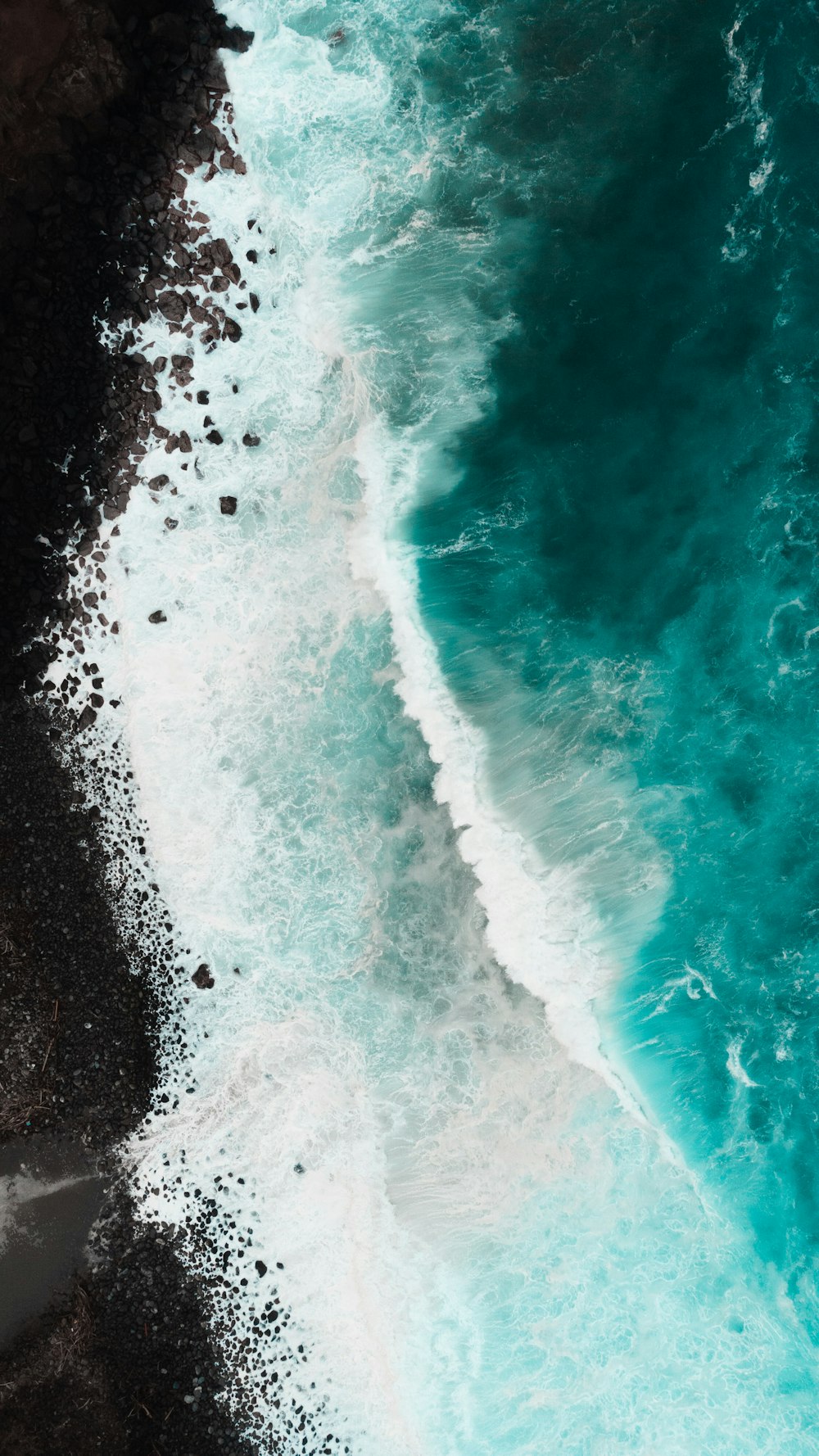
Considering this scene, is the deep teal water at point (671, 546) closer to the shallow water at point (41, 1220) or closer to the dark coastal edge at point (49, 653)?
the dark coastal edge at point (49, 653)

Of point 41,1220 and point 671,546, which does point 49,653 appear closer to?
point 41,1220

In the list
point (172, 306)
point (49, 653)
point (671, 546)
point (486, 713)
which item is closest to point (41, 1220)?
point (49, 653)

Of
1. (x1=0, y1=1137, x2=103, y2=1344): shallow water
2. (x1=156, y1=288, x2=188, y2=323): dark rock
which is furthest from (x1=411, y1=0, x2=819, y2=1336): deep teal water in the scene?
(x1=0, y1=1137, x2=103, y2=1344): shallow water

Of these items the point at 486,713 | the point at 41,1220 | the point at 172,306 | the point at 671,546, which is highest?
the point at 172,306

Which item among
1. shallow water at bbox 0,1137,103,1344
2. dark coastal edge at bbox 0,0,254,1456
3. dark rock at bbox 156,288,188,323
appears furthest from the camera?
dark rock at bbox 156,288,188,323

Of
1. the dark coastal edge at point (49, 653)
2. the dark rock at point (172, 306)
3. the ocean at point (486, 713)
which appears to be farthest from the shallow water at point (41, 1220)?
the dark rock at point (172, 306)

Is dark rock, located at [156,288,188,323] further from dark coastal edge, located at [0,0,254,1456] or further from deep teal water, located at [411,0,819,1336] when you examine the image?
deep teal water, located at [411,0,819,1336]
